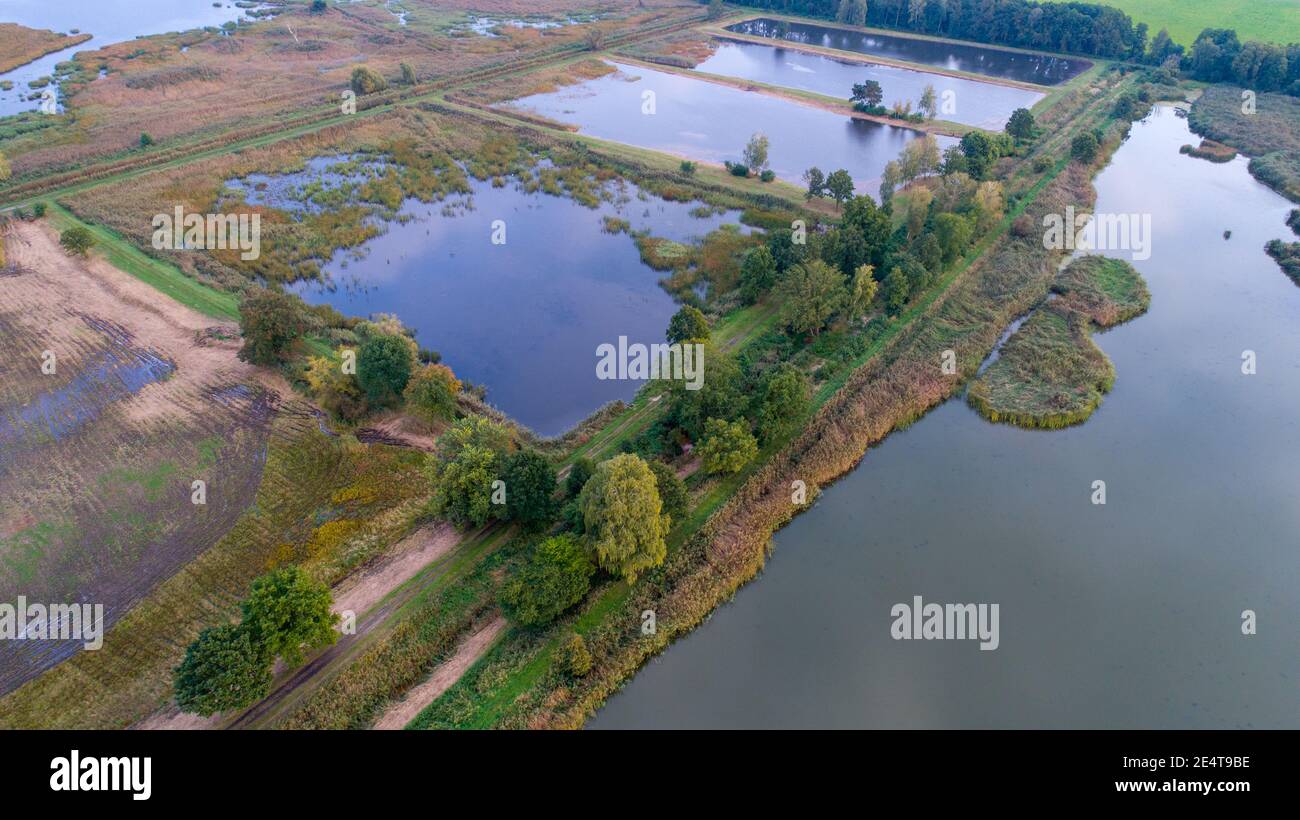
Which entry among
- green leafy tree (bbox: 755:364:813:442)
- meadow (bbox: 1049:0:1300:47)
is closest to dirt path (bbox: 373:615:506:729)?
green leafy tree (bbox: 755:364:813:442)

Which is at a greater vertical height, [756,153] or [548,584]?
[756,153]

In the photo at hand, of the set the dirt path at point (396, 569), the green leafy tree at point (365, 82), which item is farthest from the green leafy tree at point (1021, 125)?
the green leafy tree at point (365, 82)

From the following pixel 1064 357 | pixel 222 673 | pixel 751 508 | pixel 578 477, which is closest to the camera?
pixel 222 673

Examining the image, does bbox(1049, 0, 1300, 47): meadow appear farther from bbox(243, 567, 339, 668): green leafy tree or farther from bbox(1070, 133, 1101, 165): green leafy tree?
bbox(243, 567, 339, 668): green leafy tree

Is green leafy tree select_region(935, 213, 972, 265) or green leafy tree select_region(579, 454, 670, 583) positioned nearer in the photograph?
green leafy tree select_region(579, 454, 670, 583)

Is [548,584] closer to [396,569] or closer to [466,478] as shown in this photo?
[466,478]

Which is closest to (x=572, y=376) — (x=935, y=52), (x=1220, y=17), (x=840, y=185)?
(x=840, y=185)
